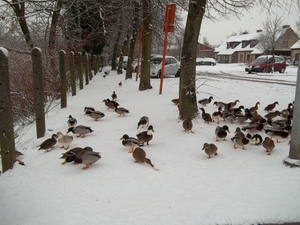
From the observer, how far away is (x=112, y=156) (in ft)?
16.5

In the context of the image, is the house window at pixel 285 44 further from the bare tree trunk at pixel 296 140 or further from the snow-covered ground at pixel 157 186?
the bare tree trunk at pixel 296 140

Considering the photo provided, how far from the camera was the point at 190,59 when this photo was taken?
7.05 metres

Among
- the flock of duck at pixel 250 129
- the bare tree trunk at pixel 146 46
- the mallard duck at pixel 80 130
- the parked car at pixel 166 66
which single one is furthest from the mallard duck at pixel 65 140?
the parked car at pixel 166 66

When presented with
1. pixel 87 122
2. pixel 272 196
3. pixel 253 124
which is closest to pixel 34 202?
pixel 272 196

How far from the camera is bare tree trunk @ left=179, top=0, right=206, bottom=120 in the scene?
6.90 m

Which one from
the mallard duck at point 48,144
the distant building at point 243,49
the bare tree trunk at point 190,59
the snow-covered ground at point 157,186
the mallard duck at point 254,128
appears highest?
the distant building at point 243,49

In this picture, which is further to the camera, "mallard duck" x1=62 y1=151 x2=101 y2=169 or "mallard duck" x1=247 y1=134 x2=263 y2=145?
"mallard duck" x1=247 y1=134 x2=263 y2=145

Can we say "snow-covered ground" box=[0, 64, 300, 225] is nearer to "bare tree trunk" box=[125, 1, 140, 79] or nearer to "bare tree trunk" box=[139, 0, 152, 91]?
"bare tree trunk" box=[139, 0, 152, 91]

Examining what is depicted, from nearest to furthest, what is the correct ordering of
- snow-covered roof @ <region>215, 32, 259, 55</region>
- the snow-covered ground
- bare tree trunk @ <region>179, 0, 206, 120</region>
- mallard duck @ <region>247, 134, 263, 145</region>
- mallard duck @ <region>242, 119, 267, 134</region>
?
the snow-covered ground
mallard duck @ <region>247, 134, 263, 145</region>
mallard duck @ <region>242, 119, 267, 134</region>
bare tree trunk @ <region>179, 0, 206, 120</region>
snow-covered roof @ <region>215, 32, 259, 55</region>

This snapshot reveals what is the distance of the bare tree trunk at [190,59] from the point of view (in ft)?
22.6

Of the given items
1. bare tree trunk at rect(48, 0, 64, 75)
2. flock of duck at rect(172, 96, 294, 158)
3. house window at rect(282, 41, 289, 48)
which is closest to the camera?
flock of duck at rect(172, 96, 294, 158)

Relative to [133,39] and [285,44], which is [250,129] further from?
[285,44]

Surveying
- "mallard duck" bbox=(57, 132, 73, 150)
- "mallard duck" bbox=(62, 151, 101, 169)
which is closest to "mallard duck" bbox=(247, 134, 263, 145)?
"mallard duck" bbox=(62, 151, 101, 169)

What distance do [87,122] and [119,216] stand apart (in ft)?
14.5
